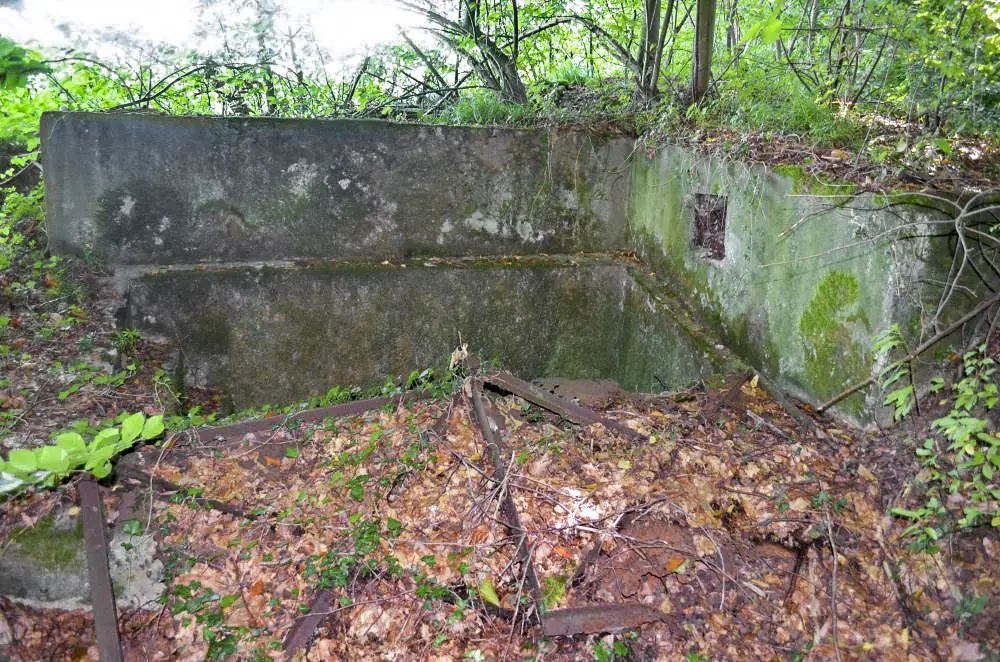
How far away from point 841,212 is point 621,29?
3.89 metres

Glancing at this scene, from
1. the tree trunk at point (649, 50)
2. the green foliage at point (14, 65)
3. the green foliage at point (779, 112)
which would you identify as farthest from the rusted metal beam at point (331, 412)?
the tree trunk at point (649, 50)

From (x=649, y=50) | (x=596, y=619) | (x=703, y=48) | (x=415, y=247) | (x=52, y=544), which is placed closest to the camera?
(x=596, y=619)

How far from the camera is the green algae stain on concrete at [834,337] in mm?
3359

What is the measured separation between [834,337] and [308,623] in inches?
123

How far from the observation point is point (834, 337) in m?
3.50

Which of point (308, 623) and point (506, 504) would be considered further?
point (506, 504)

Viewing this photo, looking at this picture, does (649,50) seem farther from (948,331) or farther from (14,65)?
(14,65)

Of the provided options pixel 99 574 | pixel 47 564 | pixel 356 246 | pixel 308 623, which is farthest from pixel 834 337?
pixel 47 564

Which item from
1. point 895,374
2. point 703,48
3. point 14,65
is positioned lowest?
point 895,374

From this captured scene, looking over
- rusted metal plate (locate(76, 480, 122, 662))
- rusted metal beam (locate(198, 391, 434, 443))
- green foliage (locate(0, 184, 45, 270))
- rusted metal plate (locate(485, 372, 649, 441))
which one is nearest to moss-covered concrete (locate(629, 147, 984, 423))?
rusted metal plate (locate(485, 372, 649, 441))

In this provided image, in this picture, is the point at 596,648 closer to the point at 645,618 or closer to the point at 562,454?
the point at 645,618

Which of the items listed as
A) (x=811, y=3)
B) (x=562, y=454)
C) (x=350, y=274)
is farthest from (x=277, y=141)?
(x=811, y=3)

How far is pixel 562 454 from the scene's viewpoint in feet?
10.7

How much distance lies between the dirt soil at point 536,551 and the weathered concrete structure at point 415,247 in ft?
3.90
